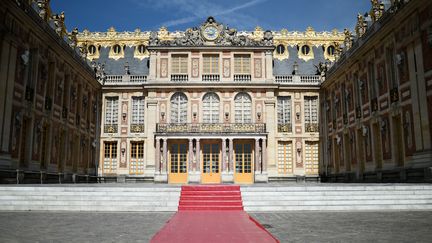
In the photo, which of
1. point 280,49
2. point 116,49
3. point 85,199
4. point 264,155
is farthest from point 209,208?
point 116,49

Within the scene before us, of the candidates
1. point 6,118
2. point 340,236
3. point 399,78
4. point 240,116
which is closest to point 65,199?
point 6,118

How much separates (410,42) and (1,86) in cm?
1913

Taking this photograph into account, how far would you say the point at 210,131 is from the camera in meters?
30.8

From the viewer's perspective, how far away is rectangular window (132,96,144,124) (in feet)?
107

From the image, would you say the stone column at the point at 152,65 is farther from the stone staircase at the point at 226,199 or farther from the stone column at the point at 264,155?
the stone staircase at the point at 226,199

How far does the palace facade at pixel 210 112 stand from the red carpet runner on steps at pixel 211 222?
1601cm

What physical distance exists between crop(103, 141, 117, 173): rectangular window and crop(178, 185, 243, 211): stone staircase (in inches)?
740

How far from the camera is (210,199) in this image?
13961 millimetres

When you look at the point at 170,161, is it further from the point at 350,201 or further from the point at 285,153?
the point at 350,201

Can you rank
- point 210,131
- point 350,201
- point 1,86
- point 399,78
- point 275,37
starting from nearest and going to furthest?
point 350,201
point 1,86
point 399,78
point 210,131
point 275,37

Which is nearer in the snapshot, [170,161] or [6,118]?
[6,118]

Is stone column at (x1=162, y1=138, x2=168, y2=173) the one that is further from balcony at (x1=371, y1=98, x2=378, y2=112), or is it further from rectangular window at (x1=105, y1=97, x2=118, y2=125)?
balcony at (x1=371, y1=98, x2=378, y2=112)

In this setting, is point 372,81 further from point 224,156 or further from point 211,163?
point 211,163

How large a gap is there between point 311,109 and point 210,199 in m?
21.0
